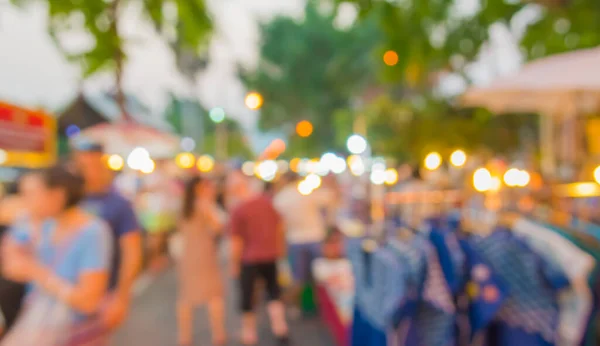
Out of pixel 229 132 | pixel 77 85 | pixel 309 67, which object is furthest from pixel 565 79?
pixel 229 132

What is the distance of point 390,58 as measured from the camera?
4809 millimetres

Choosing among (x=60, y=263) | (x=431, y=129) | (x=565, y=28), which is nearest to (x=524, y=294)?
(x=60, y=263)

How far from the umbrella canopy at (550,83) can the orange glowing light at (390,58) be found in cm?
88

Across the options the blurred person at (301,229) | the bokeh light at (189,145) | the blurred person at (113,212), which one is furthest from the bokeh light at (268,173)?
the bokeh light at (189,145)

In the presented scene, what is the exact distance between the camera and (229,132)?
232 feet

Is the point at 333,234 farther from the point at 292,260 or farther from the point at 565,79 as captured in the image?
the point at 565,79

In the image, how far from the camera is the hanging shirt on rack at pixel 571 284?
3217mm

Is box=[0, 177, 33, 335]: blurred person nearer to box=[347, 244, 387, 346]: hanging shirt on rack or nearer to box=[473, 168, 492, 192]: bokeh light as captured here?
box=[347, 244, 387, 346]: hanging shirt on rack

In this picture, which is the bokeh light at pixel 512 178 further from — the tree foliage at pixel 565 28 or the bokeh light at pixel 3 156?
the bokeh light at pixel 3 156

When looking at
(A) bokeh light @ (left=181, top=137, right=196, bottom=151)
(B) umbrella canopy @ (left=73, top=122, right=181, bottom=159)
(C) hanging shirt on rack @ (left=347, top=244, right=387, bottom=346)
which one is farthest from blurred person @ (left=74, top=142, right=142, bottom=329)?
(A) bokeh light @ (left=181, top=137, right=196, bottom=151)

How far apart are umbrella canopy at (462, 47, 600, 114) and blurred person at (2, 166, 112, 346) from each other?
9.84ft

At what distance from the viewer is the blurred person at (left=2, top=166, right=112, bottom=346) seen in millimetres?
2742

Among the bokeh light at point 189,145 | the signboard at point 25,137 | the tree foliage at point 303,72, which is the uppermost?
the tree foliage at point 303,72

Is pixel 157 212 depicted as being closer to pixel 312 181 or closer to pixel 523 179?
pixel 312 181
